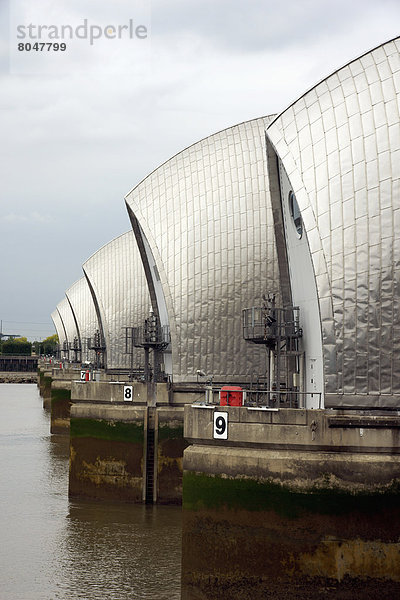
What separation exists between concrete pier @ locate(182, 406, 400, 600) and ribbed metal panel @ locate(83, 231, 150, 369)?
106 feet

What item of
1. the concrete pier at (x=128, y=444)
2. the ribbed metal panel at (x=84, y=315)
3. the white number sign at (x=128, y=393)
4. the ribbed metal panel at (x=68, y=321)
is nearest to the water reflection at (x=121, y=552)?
the concrete pier at (x=128, y=444)

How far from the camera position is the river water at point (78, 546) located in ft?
72.6

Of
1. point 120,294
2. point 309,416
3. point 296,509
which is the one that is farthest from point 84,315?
point 296,509

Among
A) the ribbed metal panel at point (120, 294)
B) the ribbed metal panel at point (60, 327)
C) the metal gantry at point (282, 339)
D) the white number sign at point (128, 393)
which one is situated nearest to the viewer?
the metal gantry at point (282, 339)

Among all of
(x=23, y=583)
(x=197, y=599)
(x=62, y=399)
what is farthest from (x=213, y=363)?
(x=62, y=399)

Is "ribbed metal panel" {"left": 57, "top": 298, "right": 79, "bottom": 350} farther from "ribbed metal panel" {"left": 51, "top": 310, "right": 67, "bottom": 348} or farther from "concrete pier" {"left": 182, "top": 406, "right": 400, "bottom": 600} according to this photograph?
Answer: "concrete pier" {"left": 182, "top": 406, "right": 400, "bottom": 600}

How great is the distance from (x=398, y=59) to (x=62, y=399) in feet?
142

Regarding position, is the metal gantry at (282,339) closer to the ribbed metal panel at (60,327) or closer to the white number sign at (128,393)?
the white number sign at (128,393)

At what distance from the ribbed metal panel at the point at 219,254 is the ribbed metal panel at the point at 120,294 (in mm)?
14573

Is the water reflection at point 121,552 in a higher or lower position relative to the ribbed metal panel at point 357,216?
lower

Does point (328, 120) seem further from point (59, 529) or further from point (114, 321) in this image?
point (114, 321)

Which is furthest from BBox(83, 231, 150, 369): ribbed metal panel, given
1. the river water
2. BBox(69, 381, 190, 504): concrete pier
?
BBox(69, 381, 190, 504): concrete pier

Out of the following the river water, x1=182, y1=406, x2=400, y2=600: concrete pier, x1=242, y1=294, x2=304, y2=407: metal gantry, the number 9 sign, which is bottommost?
the river water

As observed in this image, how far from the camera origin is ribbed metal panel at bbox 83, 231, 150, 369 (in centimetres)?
5481
